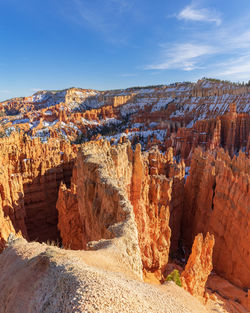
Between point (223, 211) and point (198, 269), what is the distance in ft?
23.6

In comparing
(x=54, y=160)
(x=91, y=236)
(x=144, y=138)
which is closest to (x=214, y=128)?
(x=144, y=138)

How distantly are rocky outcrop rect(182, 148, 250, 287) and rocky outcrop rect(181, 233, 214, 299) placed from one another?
506cm

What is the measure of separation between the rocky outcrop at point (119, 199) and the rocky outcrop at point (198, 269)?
6.63 ft

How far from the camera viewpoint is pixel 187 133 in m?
43.6

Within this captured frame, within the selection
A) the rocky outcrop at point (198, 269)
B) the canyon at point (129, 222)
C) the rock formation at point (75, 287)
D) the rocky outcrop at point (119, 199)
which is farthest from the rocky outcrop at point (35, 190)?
the rocky outcrop at point (198, 269)

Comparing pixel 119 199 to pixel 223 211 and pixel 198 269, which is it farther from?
pixel 223 211

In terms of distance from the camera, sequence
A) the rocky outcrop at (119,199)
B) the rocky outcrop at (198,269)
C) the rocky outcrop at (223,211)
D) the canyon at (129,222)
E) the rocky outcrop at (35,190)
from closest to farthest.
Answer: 1. the canyon at (129,222)
2. the rocky outcrop at (119,199)
3. the rocky outcrop at (198,269)
4. the rocky outcrop at (223,211)
5. the rocky outcrop at (35,190)

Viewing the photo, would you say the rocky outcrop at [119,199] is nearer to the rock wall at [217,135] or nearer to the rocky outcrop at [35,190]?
the rocky outcrop at [35,190]

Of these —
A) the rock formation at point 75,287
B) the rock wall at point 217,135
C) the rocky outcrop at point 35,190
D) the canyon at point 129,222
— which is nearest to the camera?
the rock formation at point 75,287

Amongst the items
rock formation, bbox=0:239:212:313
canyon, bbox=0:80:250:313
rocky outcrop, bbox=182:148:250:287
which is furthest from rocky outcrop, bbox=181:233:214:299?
rock formation, bbox=0:239:212:313

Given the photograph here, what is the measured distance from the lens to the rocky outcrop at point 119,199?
791cm

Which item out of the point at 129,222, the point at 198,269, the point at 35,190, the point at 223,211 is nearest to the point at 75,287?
A: the point at 129,222

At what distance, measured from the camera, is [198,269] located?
30.0 feet

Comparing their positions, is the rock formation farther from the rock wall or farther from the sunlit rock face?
the rock wall
